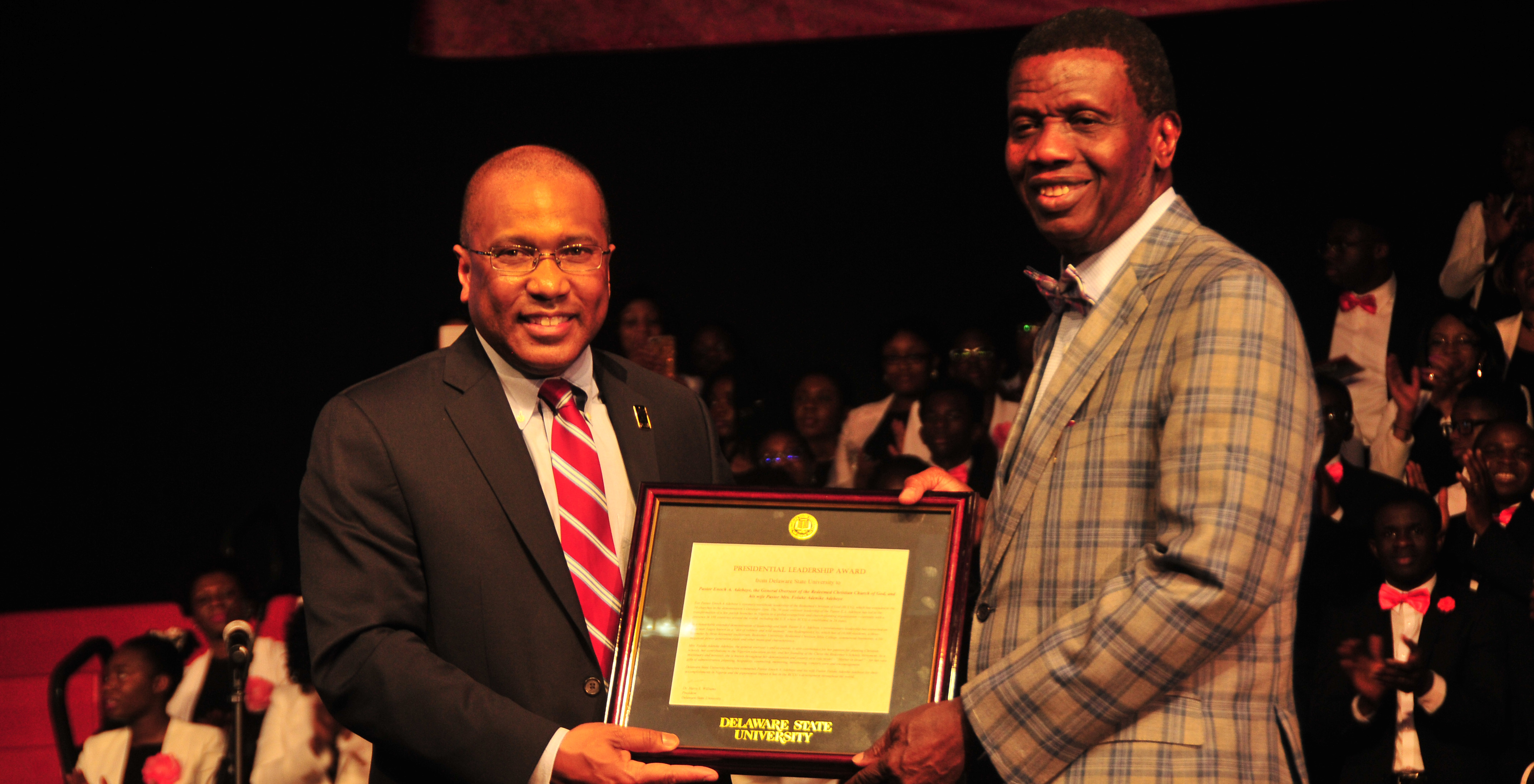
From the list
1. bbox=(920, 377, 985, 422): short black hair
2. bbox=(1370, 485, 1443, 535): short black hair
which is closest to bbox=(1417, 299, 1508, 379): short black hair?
bbox=(1370, 485, 1443, 535): short black hair

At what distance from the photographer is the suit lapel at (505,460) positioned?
2693 millimetres

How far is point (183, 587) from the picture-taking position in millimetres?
6445

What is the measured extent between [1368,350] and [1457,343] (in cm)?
70

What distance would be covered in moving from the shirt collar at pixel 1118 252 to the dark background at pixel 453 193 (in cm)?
523

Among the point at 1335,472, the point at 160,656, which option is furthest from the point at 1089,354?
the point at 160,656

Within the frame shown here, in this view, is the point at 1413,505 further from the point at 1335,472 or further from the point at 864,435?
the point at 864,435

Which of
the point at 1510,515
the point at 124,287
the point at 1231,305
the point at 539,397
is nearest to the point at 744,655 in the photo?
the point at 539,397

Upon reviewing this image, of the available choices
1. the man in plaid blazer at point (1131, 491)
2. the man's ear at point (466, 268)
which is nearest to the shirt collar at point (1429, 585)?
the man in plaid blazer at point (1131, 491)

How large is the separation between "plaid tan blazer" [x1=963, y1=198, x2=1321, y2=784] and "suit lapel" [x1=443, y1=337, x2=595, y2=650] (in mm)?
815

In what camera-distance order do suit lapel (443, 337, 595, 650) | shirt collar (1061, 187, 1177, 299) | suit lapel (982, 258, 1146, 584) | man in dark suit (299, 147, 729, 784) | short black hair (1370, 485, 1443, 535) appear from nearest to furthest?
suit lapel (982, 258, 1146, 584) < shirt collar (1061, 187, 1177, 299) < man in dark suit (299, 147, 729, 784) < suit lapel (443, 337, 595, 650) < short black hair (1370, 485, 1443, 535)

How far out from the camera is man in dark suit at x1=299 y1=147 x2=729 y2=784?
8.45ft

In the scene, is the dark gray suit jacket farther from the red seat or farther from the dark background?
the dark background

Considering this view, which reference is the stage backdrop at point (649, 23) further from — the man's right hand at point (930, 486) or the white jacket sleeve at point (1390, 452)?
the man's right hand at point (930, 486)

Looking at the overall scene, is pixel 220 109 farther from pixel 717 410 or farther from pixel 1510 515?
pixel 1510 515
